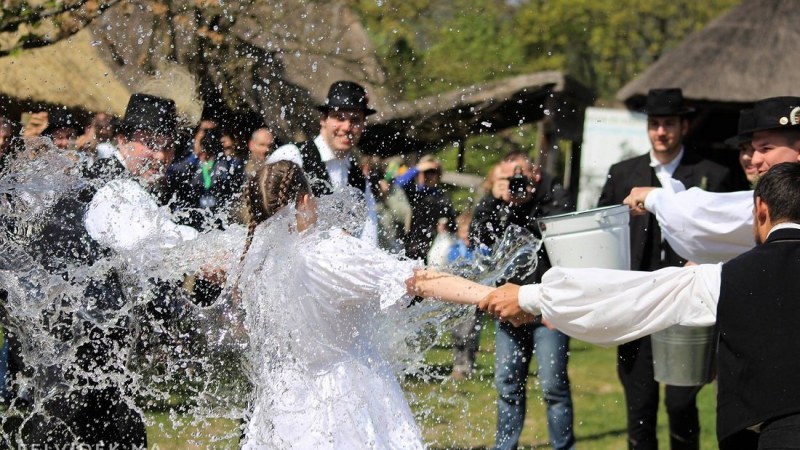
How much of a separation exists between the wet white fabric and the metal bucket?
2302 mm

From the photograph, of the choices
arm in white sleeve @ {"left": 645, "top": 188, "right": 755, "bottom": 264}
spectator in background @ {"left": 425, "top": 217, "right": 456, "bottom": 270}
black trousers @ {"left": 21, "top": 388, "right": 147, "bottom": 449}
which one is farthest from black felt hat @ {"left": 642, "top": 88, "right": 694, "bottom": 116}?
black trousers @ {"left": 21, "top": 388, "right": 147, "bottom": 449}

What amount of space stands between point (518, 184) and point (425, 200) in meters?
1.83

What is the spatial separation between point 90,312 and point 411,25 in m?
5.05

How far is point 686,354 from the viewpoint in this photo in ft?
17.1

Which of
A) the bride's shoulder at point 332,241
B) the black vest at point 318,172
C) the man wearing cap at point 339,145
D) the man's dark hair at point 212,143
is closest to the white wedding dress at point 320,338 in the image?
the bride's shoulder at point 332,241

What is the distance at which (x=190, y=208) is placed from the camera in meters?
5.30

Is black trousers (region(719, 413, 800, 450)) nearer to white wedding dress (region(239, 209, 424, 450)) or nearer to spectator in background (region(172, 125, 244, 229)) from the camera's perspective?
white wedding dress (region(239, 209, 424, 450))

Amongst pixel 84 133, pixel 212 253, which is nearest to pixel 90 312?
pixel 212 253

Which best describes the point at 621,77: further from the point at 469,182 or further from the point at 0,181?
the point at 0,181

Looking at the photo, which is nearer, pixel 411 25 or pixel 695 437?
pixel 695 437

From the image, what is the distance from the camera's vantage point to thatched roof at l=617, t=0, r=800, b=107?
49.6 feet

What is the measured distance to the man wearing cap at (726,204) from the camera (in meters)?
4.61

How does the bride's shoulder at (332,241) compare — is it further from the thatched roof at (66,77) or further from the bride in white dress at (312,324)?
the thatched roof at (66,77)

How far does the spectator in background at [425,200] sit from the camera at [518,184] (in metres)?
0.90
